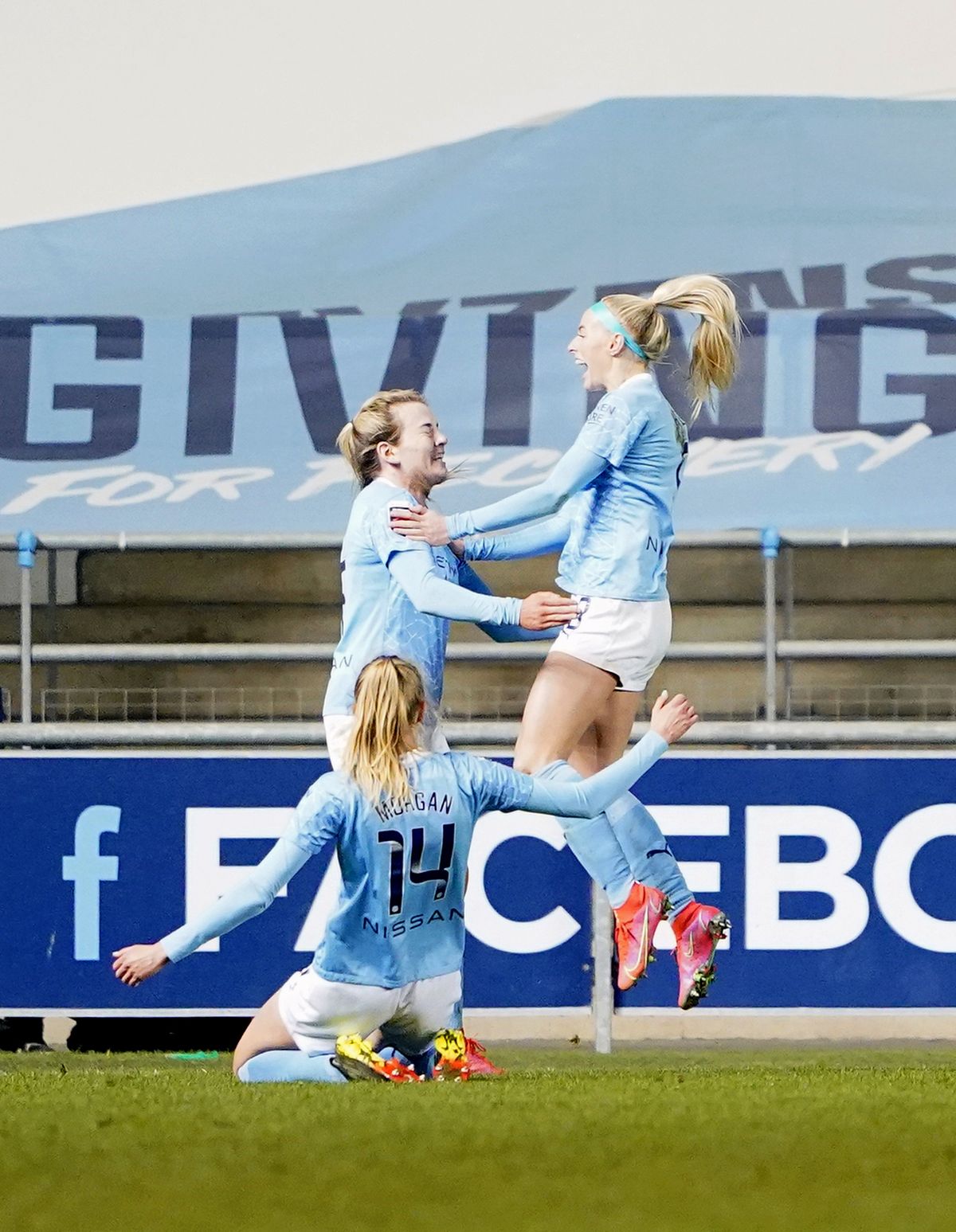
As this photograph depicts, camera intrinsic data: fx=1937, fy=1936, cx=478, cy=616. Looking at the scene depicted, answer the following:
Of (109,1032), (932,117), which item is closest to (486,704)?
(109,1032)

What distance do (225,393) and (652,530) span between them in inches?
130

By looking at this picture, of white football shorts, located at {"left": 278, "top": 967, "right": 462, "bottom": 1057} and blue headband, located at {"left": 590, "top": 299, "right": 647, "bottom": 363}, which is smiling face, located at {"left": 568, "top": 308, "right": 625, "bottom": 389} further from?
white football shorts, located at {"left": 278, "top": 967, "right": 462, "bottom": 1057}

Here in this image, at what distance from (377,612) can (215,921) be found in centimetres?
95

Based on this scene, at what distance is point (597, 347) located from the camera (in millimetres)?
4949

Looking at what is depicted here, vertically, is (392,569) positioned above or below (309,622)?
above

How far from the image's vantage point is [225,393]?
7805 millimetres

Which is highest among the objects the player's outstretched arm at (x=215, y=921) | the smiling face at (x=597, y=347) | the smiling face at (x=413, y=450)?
the smiling face at (x=597, y=347)

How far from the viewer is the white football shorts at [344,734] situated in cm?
474

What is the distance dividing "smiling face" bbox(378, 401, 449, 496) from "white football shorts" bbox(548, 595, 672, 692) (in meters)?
0.50

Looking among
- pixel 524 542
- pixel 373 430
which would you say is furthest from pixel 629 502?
pixel 373 430

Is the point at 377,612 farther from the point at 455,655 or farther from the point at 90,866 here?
the point at 455,655

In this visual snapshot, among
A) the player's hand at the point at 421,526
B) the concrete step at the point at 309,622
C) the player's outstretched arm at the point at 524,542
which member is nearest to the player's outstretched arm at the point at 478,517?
the player's hand at the point at 421,526

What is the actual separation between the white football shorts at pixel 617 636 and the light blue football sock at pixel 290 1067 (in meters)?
1.16

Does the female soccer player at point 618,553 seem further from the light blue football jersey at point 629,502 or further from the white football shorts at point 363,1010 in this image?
the white football shorts at point 363,1010
